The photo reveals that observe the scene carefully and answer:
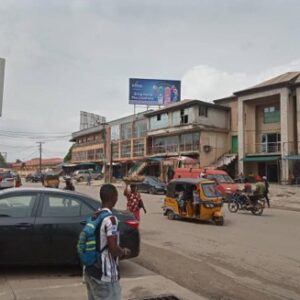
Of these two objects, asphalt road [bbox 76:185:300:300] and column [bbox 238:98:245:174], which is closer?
asphalt road [bbox 76:185:300:300]

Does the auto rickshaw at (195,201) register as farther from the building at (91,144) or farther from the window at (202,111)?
the building at (91,144)

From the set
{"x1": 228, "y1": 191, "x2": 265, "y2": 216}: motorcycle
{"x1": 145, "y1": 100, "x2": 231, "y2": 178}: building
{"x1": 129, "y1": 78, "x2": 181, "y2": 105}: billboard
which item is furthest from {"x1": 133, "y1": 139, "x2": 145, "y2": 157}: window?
{"x1": 228, "y1": 191, "x2": 265, "y2": 216}: motorcycle

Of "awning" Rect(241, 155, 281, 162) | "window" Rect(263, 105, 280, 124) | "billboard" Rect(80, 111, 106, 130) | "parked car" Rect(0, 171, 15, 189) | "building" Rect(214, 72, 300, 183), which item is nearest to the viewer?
"parked car" Rect(0, 171, 15, 189)

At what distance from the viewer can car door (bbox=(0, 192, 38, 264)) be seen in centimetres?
736

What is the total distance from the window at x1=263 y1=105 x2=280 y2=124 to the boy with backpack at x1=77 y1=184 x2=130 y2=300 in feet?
148

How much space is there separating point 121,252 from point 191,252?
259 inches

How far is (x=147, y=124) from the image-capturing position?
62.3 meters

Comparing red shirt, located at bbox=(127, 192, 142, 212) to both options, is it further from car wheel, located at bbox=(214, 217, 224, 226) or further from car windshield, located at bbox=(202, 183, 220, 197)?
car windshield, located at bbox=(202, 183, 220, 197)

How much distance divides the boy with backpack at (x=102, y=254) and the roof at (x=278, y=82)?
41.8 m

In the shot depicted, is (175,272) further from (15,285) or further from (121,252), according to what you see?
(121,252)

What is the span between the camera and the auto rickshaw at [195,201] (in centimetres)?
1627

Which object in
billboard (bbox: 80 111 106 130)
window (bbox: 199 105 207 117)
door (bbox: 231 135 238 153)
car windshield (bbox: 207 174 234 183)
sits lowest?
car windshield (bbox: 207 174 234 183)

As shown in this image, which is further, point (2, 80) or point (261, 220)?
point (261, 220)

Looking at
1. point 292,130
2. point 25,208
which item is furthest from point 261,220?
point 292,130
